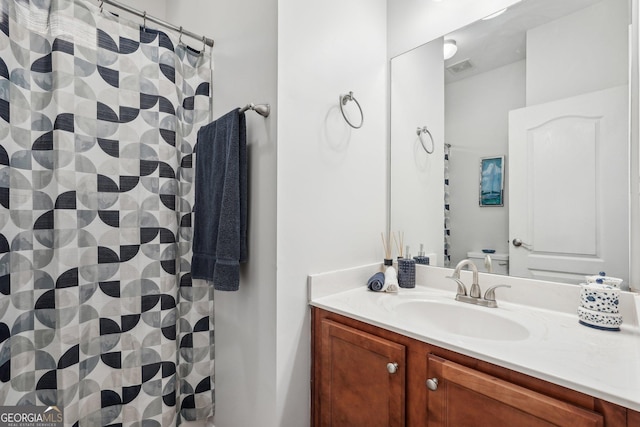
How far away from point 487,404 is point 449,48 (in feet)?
4.96

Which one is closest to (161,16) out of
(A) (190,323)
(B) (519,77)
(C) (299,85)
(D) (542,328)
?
(C) (299,85)

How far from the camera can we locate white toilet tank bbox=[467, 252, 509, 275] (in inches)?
50.5

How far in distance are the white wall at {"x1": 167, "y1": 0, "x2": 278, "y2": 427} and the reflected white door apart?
40.8 inches

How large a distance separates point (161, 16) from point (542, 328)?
2.63 metres

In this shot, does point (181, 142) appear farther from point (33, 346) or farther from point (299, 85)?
point (33, 346)

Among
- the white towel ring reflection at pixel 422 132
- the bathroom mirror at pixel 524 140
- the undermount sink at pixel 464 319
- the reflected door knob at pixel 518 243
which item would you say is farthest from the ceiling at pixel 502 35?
the undermount sink at pixel 464 319

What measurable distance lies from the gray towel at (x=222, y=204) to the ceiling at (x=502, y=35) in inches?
43.5

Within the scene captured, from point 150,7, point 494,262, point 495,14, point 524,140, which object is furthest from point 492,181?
point 150,7

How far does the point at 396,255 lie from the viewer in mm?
1651

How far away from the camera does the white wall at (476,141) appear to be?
1300 millimetres

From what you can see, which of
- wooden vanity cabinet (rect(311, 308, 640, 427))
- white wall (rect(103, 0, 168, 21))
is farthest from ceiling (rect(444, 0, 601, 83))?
white wall (rect(103, 0, 168, 21))

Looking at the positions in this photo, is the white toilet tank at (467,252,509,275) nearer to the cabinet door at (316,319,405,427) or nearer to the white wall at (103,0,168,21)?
the cabinet door at (316,319,405,427)

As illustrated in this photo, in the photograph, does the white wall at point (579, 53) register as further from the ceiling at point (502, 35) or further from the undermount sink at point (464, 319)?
the undermount sink at point (464, 319)

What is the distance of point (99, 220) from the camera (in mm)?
1207
